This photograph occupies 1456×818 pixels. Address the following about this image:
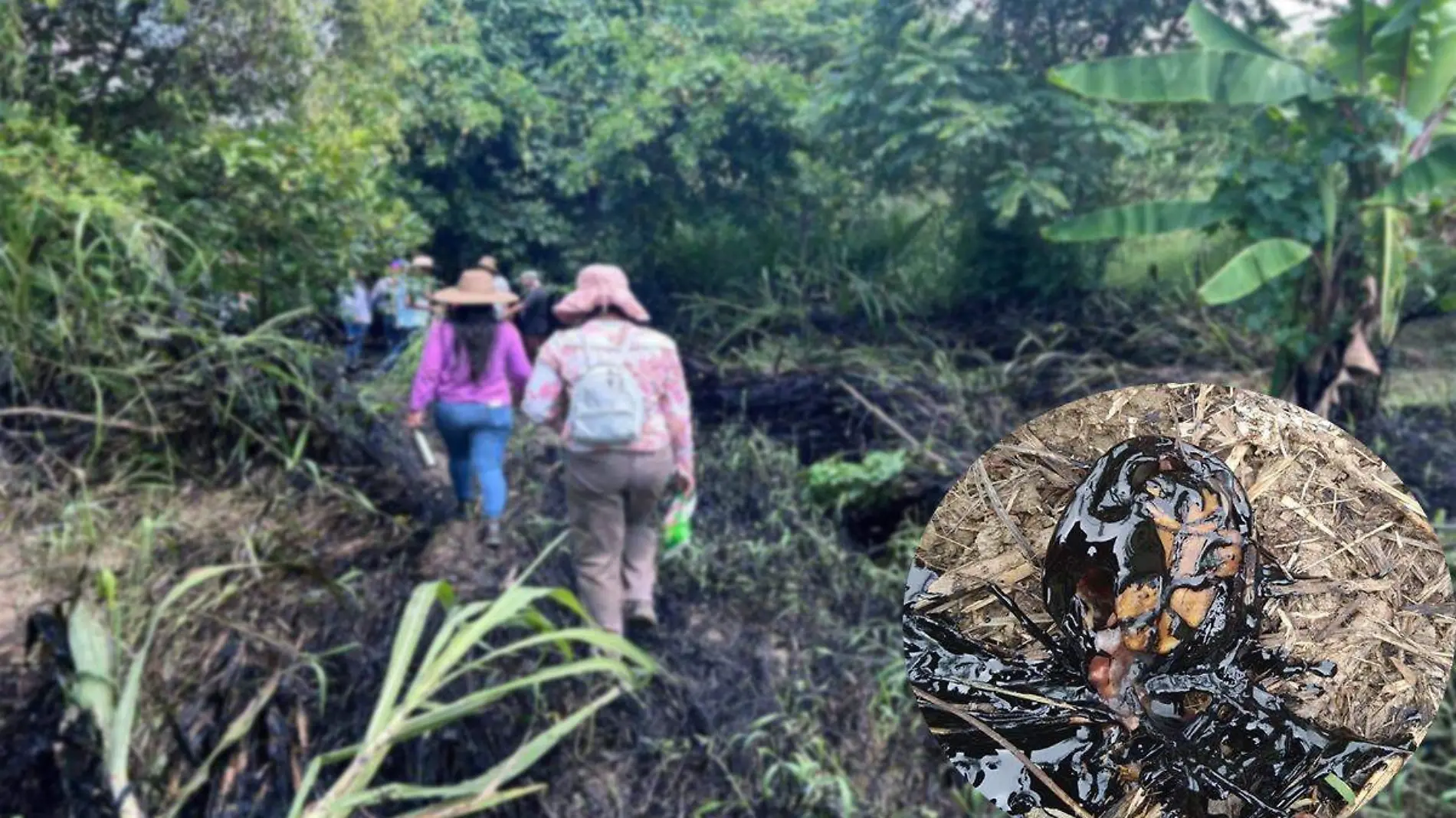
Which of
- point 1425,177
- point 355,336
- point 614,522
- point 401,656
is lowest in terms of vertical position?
point 355,336

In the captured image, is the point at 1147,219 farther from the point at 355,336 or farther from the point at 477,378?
the point at 355,336

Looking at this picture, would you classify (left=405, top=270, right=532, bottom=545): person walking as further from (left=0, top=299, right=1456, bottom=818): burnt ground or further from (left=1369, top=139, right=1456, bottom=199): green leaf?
(left=1369, top=139, right=1456, bottom=199): green leaf

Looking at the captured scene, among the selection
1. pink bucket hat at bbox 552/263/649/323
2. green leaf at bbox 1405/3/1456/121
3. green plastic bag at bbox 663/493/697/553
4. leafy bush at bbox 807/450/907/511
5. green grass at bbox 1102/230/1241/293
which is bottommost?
leafy bush at bbox 807/450/907/511

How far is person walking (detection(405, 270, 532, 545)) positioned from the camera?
4223 mm

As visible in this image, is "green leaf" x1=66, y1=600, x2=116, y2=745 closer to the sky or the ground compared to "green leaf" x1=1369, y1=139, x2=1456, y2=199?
closer to the ground

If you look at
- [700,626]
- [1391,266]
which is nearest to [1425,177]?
[1391,266]

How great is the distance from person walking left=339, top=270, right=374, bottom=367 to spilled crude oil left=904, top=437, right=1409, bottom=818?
5.61 metres

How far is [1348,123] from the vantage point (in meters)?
4.51

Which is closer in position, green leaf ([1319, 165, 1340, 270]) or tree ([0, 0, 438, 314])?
green leaf ([1319, 165, 1340, 270])

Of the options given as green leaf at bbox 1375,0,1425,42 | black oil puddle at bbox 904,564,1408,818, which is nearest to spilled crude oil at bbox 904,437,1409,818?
Result: black oil puddle at bbox 904,564,1408,818

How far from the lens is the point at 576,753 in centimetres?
300

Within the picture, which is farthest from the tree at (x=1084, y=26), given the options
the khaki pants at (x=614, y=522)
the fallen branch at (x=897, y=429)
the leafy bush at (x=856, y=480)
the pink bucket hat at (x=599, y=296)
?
the khaki pants at (x=614, y=522)

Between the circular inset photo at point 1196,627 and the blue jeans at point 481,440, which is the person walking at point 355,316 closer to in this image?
the blue jeans at point 481,440

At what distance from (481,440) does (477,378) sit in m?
0.29
